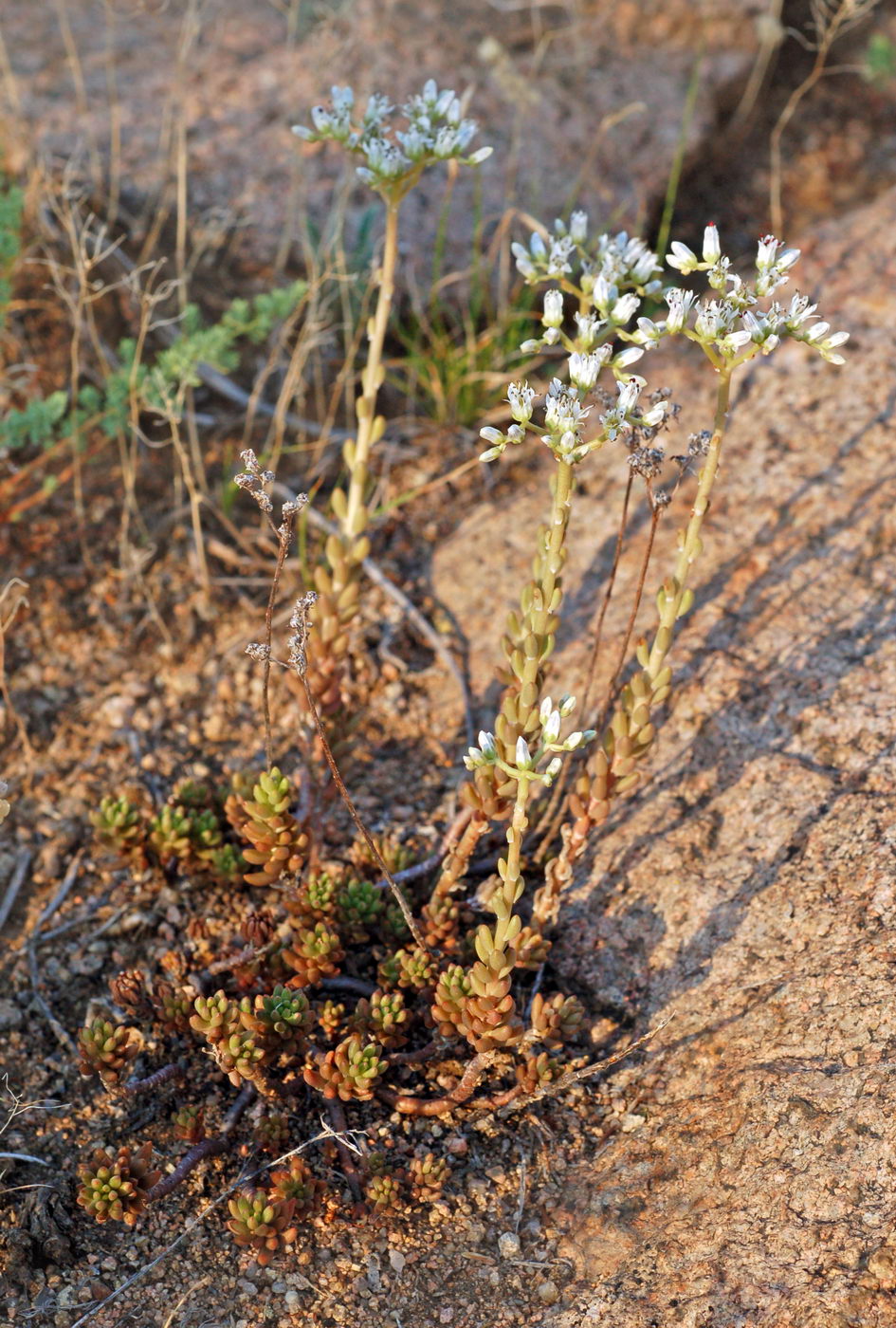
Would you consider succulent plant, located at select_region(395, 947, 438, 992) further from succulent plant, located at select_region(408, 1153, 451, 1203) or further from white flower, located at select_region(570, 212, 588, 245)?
white flower, located at select_region(570, 212, 588, 245)

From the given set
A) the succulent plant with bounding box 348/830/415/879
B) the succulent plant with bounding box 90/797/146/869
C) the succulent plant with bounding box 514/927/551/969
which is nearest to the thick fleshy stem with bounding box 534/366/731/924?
the succulent plant with bounding box 514/927/551/969

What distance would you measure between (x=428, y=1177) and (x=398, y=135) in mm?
2737

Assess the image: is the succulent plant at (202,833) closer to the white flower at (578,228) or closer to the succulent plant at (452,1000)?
the succulent plant at (452,1000)

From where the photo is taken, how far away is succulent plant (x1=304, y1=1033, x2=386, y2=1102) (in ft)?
9.46

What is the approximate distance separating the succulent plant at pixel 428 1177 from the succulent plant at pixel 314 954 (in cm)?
55

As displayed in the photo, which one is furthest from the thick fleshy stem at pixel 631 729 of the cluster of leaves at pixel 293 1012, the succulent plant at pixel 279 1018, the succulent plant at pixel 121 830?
the succulent plant at pixel 121 830

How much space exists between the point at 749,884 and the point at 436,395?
2483 millimetres

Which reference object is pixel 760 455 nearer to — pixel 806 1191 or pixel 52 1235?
pixel 806 1191

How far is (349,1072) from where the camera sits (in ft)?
9.47

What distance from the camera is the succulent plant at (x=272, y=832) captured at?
10.1ft

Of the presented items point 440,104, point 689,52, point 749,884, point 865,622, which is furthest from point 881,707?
point 689,52

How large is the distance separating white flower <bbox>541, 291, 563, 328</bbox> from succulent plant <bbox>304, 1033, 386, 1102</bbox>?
6.32 ft

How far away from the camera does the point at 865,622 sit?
3.67m

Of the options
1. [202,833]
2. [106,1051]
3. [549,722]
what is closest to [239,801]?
[202,833]
